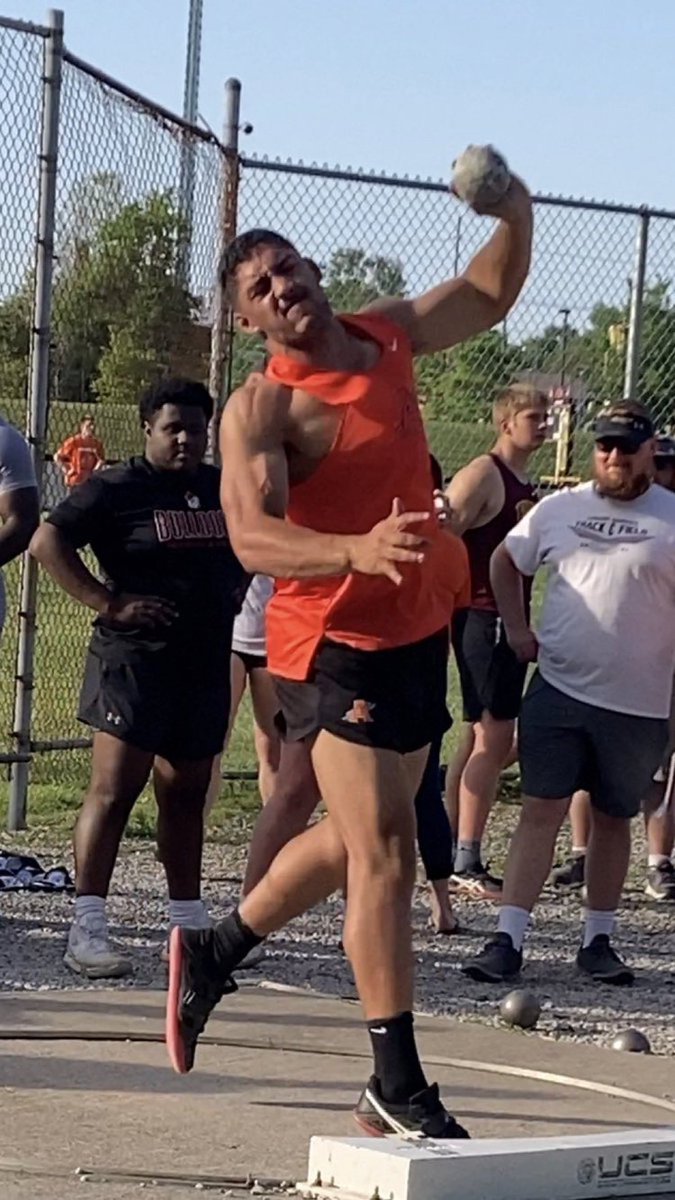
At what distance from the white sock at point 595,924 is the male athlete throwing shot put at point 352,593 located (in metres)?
2.57

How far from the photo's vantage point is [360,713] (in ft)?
16.3

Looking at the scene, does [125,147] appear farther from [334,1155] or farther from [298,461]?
[334,1155]

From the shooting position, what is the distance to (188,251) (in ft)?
34.6

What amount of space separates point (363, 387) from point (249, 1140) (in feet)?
5.78

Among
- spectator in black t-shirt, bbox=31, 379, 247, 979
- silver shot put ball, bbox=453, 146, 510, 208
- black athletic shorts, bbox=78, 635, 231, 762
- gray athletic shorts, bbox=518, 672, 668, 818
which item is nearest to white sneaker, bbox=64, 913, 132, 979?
spectator in black t-shirt, bbox=31, 379, 247, 979

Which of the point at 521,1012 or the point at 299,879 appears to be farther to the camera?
the point at 521,1012

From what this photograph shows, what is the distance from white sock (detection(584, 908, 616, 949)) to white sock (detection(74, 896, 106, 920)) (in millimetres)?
1690

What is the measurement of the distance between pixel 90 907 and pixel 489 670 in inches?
98.1

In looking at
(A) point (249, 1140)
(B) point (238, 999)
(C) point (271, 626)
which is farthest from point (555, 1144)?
(B) point (238, 999)

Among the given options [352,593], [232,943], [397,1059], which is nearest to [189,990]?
[232,943]

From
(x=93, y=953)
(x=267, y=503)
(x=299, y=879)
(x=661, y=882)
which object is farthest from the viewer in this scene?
(x=661, y=882)

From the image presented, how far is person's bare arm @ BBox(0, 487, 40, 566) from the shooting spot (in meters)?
7.52

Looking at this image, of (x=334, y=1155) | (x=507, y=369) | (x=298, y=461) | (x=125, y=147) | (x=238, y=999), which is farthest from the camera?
(x=507, y=369)

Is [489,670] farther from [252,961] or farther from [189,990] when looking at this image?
[189,990]
